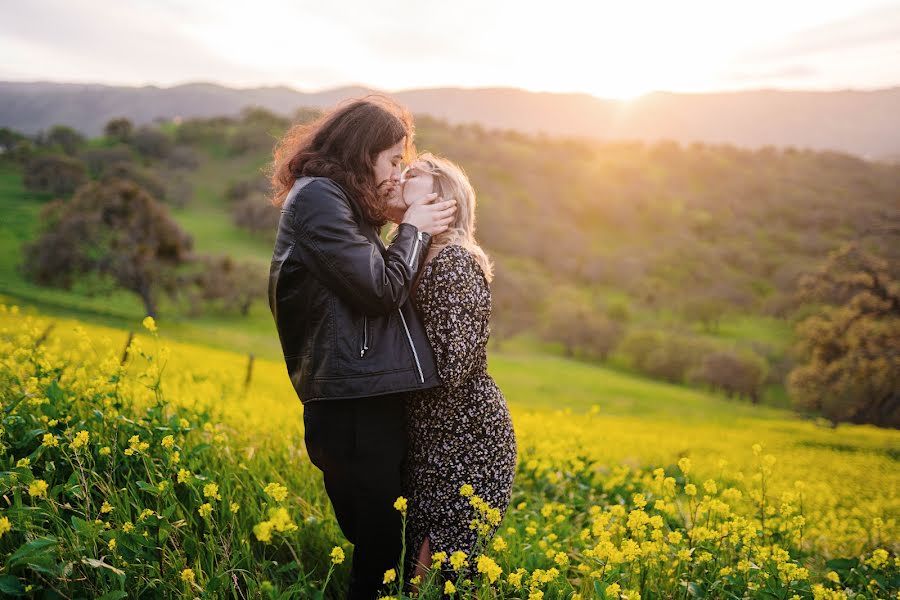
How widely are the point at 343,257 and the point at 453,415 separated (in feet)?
3.11

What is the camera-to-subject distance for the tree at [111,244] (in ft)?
112

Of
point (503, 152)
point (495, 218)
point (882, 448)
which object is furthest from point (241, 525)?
point (503, 152)

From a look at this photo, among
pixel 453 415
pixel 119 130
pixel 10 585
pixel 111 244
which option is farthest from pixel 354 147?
pixel 119 130

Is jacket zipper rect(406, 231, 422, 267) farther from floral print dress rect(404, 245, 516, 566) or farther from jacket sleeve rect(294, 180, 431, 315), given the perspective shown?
floral print dress rect(404, 245, 516, 566)

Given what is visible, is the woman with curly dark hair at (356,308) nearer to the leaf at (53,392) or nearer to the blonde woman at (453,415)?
the blonde woman at (453,415)

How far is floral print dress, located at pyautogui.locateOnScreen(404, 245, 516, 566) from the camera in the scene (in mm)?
2619

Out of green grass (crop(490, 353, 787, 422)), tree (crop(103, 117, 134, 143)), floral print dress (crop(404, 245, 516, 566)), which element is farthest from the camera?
tree (crop(103, 117, 134, 143))

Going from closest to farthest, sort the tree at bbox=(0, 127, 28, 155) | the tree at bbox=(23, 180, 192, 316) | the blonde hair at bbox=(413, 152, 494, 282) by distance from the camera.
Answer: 1. the blonde hair at bbox=(413, 152, 494, 282)
2. the tree at bbox=(23, 180, 192, 316)
3. the tree at bbox=(0, 127, 28, 155)

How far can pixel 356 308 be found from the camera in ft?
7.93

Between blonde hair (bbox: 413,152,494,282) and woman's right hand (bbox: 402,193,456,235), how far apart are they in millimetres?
63

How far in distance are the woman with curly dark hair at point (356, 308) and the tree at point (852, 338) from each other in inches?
935

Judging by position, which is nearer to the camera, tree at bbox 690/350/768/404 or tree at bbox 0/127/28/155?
tree at bbox 690/350/768/404

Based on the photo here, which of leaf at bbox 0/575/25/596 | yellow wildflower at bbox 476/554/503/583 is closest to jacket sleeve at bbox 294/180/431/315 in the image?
yellow wildflower at bbox 476/554/503/583

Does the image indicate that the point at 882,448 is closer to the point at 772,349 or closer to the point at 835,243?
the point at 772,349
